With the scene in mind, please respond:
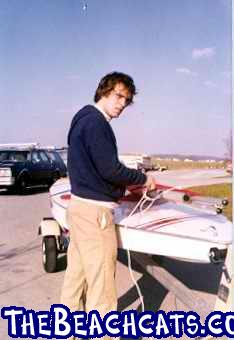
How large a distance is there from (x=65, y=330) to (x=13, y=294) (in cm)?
148

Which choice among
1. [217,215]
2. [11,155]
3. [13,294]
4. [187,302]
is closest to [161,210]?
[217,215]

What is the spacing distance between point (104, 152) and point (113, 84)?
50 centimetres


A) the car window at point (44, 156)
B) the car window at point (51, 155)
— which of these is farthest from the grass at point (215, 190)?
the car window at point (51, 155)

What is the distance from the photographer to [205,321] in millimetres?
3355

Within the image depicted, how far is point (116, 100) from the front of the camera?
10.2 feet

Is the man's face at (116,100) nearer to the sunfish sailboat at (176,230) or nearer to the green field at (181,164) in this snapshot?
the sunfish sailboat at (176,230)

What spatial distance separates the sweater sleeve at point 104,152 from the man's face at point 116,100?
17 centimetres

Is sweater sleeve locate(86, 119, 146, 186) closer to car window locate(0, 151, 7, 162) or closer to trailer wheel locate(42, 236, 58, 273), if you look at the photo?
trailer wheel locate(42, 236, 58, 273)

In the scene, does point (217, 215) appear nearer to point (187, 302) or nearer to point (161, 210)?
point (161, 210)

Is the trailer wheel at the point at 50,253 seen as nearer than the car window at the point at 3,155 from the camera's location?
Yes

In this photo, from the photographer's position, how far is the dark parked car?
580 inches

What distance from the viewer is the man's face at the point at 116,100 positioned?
3.08m

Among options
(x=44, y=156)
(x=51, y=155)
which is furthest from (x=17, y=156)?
(x=51, y=155)

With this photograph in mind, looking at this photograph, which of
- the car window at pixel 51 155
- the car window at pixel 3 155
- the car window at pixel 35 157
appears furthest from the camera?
the car window at pixel 51 155
